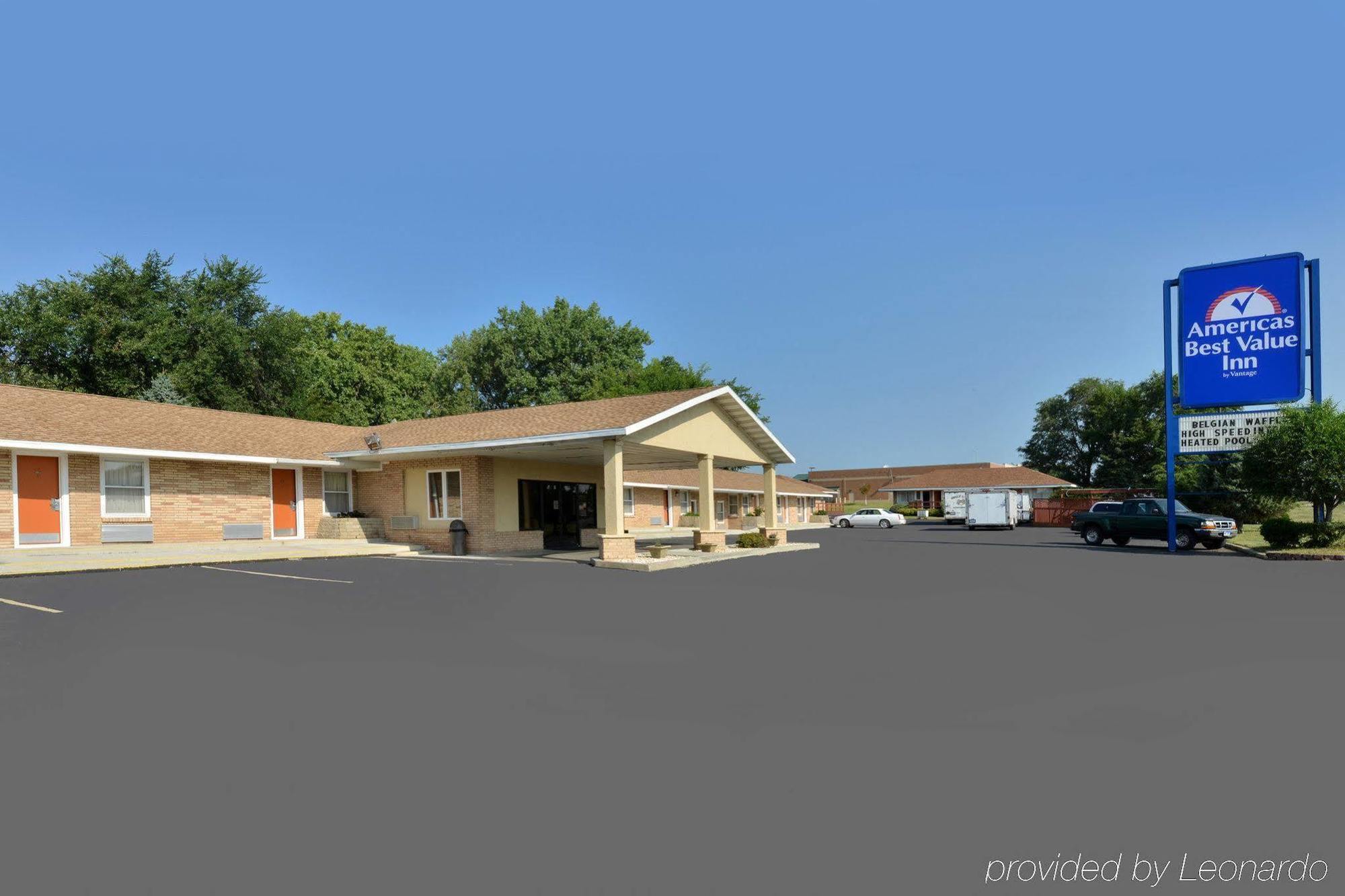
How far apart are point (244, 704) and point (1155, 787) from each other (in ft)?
20.1

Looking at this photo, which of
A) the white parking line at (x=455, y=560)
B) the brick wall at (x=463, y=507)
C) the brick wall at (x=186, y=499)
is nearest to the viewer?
the brick wall at (x=186, y=499)

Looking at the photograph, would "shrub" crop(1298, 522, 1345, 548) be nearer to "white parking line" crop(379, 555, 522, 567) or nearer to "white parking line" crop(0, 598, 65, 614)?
"white parking line" crop(379, 555, 522, 567)

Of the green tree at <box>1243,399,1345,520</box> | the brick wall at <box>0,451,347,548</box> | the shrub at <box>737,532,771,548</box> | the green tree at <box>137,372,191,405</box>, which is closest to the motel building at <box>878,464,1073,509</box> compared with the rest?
the green tree at <box>1243,399,1345,520</box>

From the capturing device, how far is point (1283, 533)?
68.3 feet

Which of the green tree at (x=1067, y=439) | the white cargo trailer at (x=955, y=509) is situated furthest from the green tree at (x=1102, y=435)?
the white cargo trailer at (x=955, y=509)

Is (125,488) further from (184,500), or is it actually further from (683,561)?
(683,561)

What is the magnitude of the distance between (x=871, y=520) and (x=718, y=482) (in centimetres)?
1174

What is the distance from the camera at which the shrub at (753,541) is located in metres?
24.7

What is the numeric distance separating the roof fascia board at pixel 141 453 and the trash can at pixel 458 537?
16.1 feet

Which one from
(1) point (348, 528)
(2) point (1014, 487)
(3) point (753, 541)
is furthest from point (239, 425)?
(2) point (1014, 487)

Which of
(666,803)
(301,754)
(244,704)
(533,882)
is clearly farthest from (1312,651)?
(244,704)

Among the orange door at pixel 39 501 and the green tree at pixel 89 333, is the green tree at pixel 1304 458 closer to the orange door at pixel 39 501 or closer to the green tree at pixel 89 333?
the orange door at pixel 39 501

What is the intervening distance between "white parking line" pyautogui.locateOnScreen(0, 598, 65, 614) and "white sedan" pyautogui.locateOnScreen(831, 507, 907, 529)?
44934mm

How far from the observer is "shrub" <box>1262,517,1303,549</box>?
20.7 metres
